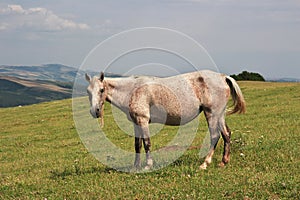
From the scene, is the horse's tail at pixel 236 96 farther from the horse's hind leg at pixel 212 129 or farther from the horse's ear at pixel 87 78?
the horse's ear at pixel 87 78

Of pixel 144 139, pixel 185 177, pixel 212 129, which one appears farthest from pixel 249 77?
pixel 185 177

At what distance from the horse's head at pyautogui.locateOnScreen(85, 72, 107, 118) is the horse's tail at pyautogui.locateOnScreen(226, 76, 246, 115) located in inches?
160

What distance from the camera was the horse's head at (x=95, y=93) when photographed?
11070 mm

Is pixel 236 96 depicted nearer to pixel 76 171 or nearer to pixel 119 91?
pixel 119 91

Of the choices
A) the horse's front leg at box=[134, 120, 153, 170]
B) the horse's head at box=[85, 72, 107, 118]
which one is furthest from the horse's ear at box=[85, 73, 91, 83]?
the horse's front leg at box=[134, 120, 153, 170]

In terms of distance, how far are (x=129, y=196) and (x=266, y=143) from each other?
6949 millimetres

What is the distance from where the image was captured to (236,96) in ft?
41.5

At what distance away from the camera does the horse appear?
11.6 m

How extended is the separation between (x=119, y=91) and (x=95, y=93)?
0.98 m

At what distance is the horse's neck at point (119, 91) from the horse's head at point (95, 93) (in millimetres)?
465

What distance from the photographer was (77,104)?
11.6 meters

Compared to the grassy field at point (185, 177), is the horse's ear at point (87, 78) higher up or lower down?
higher up

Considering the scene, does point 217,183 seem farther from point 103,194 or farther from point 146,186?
point 103,194

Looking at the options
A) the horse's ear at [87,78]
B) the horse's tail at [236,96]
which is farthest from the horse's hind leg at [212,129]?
the horse's ear at [87,78]
